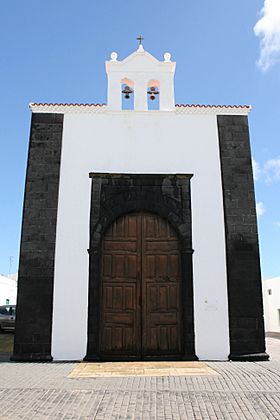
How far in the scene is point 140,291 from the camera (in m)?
8.25

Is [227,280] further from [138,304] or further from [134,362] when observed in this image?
[134,362]

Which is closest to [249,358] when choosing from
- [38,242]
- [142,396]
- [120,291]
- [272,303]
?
[120,291]

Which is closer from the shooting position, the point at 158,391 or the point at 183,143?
the point at 158,391

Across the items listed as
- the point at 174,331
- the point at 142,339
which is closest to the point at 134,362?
the point at 142,339

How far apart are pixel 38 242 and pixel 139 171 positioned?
8.78 ft

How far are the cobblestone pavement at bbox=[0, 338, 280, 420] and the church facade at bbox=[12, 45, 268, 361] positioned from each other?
1541 millimetres

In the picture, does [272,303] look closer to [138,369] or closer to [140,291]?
[140,291]

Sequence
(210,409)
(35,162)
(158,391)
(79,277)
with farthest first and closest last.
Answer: (35,162) < (79,277) < (158,391) < (210,409)

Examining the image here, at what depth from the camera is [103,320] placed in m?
8.16

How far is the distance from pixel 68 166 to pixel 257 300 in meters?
4.97

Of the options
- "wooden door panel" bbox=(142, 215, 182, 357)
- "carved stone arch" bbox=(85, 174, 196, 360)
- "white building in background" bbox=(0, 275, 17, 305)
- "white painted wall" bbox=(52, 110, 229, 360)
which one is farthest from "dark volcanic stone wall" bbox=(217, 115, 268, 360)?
"white building in background" bbox=(0, 275, 17, 305)

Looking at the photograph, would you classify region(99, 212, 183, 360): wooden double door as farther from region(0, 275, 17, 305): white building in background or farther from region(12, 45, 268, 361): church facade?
region(0, 275, 17, 305): white building in background

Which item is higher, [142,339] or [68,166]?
[68,166]

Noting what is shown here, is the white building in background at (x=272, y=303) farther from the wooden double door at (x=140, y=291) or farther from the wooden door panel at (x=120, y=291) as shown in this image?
the wooden door panel at (x=120, y=291)
